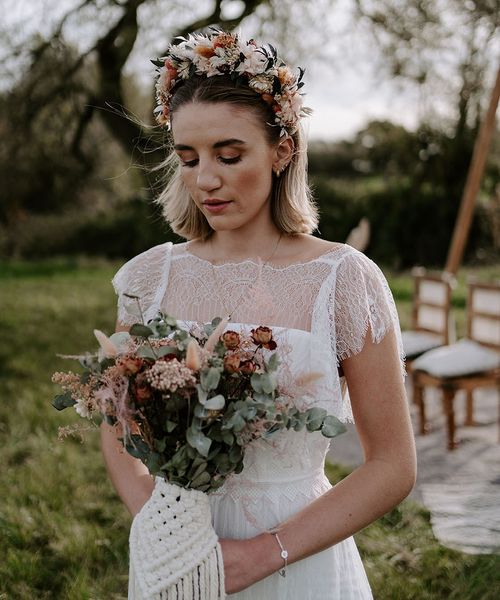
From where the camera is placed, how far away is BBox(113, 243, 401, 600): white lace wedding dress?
1.68 meters

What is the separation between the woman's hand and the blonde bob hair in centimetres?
85

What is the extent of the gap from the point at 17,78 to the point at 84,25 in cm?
121

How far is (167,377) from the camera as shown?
49.9 inches

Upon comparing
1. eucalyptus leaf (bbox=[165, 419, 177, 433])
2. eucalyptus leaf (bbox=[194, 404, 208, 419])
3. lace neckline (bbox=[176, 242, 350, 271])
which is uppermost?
lace neckline (bbox=[176, 242, 350, 271])

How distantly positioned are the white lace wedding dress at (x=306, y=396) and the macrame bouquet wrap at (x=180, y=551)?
0.65 ft

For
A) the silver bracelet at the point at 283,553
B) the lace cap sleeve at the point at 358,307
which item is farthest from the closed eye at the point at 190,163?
the silver bracelet at the point at 283,553

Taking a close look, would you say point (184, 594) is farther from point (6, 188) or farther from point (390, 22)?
point (6, 188)

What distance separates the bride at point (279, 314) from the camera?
5.26 feet

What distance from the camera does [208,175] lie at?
1.75 meters

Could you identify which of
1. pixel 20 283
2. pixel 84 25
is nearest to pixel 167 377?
pixel 84 25

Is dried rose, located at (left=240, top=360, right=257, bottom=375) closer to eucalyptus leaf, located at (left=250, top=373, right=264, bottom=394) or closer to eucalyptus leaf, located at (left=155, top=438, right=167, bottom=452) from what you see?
eucalyptus leaf, located at (left=250, top=373, right=264, bottom=394)

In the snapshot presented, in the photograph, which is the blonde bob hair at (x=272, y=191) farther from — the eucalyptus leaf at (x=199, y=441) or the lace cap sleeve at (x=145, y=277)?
the eucalyptus leaf at (x=199, y=441)

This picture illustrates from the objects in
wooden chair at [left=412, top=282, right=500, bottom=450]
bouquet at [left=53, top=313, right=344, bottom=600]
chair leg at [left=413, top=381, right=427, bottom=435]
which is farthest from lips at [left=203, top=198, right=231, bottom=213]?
chair leg at [left=413, top=381, right=427, bottom=435]

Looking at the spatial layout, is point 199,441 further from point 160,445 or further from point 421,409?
point 421,409
